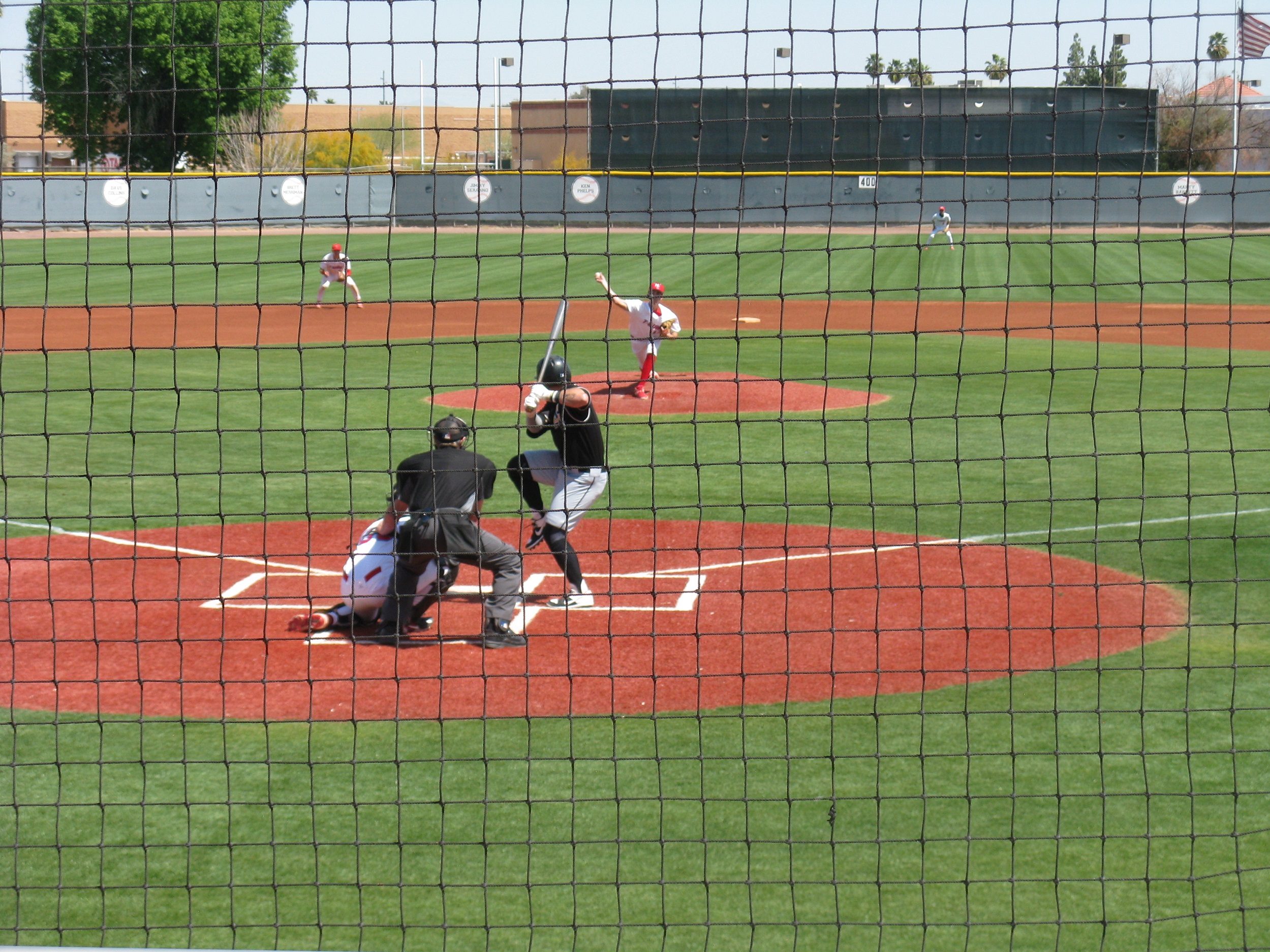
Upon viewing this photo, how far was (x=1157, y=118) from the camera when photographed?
6.55 meters

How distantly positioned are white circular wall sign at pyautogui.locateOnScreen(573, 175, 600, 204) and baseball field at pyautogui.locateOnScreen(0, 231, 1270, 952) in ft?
94.4

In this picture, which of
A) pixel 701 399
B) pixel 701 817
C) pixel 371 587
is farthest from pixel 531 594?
pixel 701 399

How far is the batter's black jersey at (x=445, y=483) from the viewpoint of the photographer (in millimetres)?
7789

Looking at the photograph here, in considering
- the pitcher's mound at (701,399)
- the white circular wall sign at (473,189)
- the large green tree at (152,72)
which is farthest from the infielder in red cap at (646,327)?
the white circular wall sign at (473,189)

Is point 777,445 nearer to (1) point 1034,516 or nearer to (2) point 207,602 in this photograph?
(1) point 1034,516

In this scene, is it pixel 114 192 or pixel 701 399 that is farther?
pixel 114 192

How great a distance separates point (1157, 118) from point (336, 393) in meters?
13.3

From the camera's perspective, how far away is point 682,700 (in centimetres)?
734

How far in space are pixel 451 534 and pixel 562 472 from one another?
1.38 metres

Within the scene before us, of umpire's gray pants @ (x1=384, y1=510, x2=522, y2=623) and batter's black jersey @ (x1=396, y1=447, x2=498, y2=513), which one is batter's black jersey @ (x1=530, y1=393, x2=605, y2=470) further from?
umpire's gray pants @ (x1=384, y1=510, x2=522, y2=623)

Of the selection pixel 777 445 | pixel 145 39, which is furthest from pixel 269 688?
pixel 145 39

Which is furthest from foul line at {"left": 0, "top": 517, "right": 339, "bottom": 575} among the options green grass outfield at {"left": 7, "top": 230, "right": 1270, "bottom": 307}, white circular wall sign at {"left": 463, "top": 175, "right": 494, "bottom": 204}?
white circular wall sign at {"left": 463, "top": 175, "right": 494, "bottom": 204}

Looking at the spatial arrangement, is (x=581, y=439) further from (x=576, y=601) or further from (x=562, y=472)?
(x=576, y=601)

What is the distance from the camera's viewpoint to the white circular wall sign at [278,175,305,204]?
1501 inches
